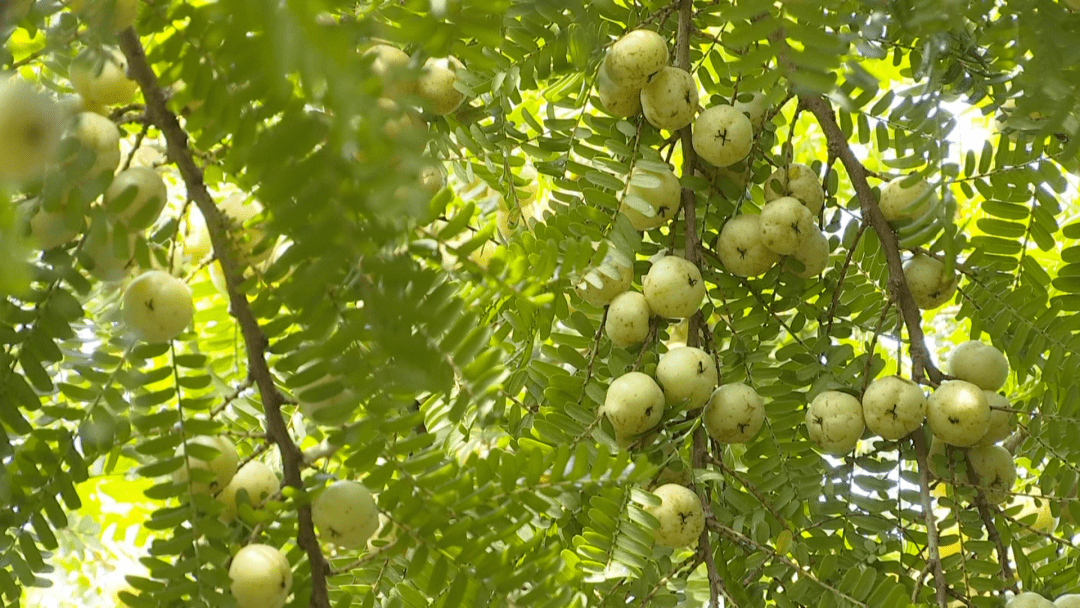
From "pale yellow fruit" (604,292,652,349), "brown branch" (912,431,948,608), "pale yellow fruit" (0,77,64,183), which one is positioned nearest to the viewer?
"pale yellow fruit" (0,77,64,183)

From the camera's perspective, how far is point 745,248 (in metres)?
1.05

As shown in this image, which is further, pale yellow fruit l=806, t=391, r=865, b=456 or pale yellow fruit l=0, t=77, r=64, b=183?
pale yellow fruit l=806, t=391, r=865, b=456

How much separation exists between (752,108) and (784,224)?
0.15m

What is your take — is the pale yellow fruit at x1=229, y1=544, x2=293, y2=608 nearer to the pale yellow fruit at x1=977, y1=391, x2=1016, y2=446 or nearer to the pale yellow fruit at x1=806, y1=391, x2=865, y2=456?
the pale yellow fruit at x1=806, y1=391, x2=865, y2=456

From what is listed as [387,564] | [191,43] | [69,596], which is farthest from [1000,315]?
[69,596]

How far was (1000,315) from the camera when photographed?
107cm

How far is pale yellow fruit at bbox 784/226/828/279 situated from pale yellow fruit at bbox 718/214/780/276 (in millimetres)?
27

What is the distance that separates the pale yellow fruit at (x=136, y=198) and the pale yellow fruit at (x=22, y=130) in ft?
0.40

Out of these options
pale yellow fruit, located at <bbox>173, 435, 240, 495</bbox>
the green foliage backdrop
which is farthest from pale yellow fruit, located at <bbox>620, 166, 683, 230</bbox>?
pale yellow fruit, located at <bbox>173, 435, 240, 495</bbox>

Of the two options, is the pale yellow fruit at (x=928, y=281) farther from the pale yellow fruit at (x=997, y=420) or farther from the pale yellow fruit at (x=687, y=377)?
the pale yellow fruit at (x=687, y=377)

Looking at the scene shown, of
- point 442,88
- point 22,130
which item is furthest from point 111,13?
point 442,88

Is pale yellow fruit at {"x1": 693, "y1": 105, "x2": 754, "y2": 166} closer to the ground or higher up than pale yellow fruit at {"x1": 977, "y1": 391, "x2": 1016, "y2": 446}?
higher up

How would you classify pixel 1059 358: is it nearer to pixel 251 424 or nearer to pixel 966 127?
pixel 251 424

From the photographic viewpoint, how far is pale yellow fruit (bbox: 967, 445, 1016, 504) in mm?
1034
